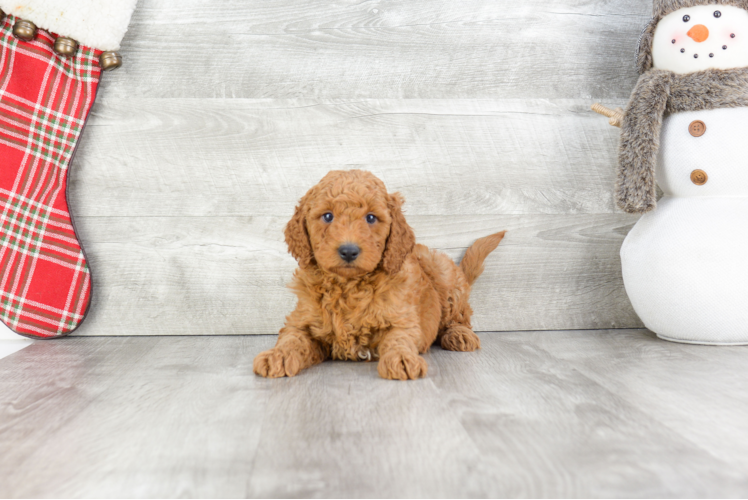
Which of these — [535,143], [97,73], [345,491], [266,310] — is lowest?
[266,310]

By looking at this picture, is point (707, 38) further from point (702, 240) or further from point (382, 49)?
point (382, 49)

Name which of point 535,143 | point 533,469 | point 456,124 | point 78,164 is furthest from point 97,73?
point 533,469

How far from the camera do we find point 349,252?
148 cm

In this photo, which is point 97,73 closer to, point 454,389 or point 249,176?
point 249,176

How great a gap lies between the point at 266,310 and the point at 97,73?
3.32ft

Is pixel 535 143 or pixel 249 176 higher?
pixel 535 143

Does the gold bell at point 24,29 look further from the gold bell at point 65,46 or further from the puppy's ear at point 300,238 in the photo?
the puppy's ear at point 300,238

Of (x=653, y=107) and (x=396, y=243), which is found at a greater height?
(x=653, y=107)

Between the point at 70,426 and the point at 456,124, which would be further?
the point at 456,124

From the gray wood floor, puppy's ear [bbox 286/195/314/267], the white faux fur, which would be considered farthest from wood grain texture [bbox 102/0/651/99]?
the gray wood floor

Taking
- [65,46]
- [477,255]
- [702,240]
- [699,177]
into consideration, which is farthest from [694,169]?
[65,46]

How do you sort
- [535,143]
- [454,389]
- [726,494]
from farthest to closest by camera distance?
[535,143]
[454,389]
[726,494]

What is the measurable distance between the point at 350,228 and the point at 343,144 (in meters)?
0.66

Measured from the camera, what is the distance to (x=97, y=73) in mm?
1991
